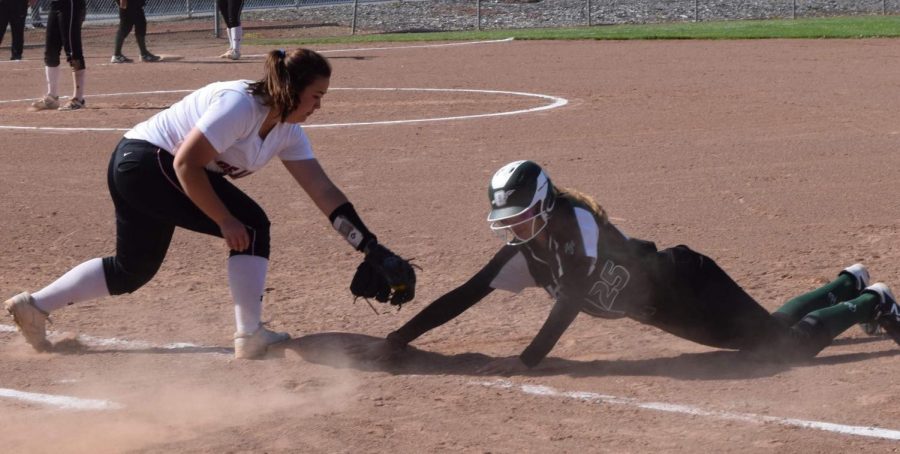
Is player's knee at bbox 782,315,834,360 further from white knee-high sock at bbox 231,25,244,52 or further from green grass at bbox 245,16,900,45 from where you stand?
green grass at bbox 245,16,900,45

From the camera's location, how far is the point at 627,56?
19.5 m

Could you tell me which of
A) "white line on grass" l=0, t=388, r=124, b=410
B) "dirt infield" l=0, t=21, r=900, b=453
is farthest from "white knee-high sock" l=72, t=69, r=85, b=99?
"white line on grass" l=0, t=388, r=124, b=410

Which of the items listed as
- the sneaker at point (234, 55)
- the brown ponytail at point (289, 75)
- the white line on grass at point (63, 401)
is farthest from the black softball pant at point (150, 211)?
the sneaker at point (234, 55)

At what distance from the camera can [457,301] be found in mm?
5625

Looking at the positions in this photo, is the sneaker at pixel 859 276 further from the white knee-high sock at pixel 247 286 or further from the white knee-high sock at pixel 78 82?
the white knee-high sock at pixel 78 82

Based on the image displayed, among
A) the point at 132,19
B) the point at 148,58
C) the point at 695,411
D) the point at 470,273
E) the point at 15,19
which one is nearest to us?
the point at 695,411

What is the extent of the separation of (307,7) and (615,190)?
90.3 feet

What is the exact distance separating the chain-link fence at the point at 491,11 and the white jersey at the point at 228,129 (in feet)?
75.6

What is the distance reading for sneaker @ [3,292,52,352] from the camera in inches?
233

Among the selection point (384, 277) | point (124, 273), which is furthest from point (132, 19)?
point (384, 277)

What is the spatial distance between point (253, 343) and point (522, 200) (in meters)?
1.58

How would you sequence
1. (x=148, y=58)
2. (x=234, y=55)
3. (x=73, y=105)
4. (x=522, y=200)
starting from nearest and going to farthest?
(x=522, y=200)
(x=73, y=105)
(x=234, y=55)
(x=148, y=58)

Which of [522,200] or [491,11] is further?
[491,11]

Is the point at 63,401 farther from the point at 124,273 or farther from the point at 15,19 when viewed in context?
the point at 15,19
